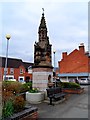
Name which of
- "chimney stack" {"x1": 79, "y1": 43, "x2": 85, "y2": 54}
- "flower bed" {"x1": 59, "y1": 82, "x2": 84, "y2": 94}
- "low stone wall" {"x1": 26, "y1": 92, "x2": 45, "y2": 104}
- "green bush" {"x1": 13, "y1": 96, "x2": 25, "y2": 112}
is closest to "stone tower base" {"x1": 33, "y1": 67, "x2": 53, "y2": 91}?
"low stone wall" {"x1": 26, "y1": 92, "x2": 45, "y2": 104}

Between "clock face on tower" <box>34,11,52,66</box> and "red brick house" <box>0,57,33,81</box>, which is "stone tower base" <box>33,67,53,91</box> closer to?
"clock face on tower" <box>34,11,52,66</box>

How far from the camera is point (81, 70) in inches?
1767

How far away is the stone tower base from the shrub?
7.12 m

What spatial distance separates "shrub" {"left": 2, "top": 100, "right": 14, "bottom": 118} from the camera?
280 inches

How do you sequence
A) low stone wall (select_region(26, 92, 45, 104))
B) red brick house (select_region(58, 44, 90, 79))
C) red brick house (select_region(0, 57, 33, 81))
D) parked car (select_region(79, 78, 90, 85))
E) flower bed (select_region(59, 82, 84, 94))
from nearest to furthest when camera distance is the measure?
1. low stone wall (select_region(26, 92, 45, 104))
2. flower bed (select_region(59, 82, 84, 94))
3. parked car (select_region(79, 78, 90, 85))
4. red brick house (select_region(58, 44, 90, 79))
5. red brick house (select_region(0, 57, 33, 81))

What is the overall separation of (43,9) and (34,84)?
247 inches

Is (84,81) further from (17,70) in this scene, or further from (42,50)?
(42,50)

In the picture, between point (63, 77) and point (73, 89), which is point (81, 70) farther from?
point (73, 89)

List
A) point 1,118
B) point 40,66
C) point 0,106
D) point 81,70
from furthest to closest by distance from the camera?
point 81,70
point 40,66
point 0,106
point 1,118

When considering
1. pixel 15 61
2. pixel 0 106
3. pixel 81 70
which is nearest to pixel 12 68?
pixel 15 61

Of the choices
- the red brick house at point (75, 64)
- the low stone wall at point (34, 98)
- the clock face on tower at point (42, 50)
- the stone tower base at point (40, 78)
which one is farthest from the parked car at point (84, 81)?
the low stone wall at point (34, 98)

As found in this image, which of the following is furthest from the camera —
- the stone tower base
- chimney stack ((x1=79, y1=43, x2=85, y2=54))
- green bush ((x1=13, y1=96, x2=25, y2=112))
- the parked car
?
chimney stack ((x1=79, y1=43, x2=85, y2=54))

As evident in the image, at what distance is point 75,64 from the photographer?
46062 millimetres

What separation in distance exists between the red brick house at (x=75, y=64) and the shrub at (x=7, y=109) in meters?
36.1
